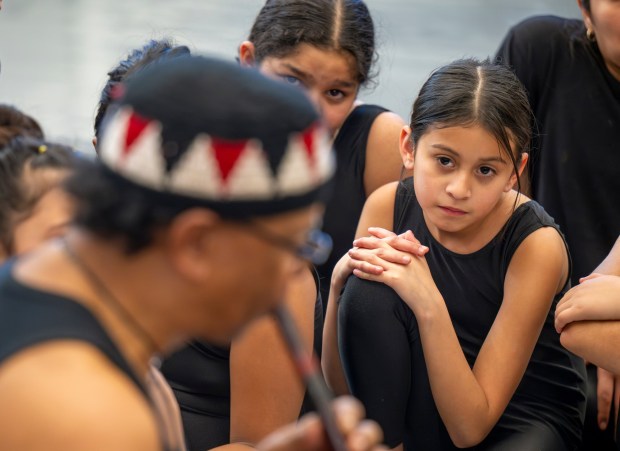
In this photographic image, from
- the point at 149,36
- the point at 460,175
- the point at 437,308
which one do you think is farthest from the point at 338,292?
the point at 149,36

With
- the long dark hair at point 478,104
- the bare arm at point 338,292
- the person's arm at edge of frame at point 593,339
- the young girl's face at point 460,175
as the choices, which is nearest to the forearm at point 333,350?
the bare arm at point 338,292

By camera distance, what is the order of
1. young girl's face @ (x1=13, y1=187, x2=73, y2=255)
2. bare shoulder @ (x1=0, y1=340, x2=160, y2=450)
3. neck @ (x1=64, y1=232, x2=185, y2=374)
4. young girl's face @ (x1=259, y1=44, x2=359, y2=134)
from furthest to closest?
young girl's face @ (x1=259, y1=44, x2=359, y2=134) → young girl's face @ (x1=13, y1=187, x2=73, y2=255) → neck @ (x1=64, y1=232, x2=185, y2=374) → bare shoulder @ (x1=0, y1=340, x2=160, y2=450)

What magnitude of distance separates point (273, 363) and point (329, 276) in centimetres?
67

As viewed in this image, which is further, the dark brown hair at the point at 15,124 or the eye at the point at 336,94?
the eye at the point at 336,94

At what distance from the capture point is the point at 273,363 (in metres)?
1.87

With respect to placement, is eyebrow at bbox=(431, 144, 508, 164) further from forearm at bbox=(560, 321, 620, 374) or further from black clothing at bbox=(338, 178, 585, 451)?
forearm at bbox=(560, 321, 620, 374)

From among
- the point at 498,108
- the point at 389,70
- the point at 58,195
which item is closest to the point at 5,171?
the point at 58,195

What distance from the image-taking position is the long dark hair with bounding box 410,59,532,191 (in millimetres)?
2059

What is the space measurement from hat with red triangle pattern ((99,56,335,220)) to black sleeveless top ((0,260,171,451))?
150 mm

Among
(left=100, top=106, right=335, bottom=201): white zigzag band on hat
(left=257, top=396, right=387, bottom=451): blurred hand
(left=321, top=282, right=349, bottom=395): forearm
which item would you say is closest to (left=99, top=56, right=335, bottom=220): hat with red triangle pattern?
(left=100, top=106, right=335, bottom=201): white zigzag band on hat

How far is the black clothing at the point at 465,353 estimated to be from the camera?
80.1 inches

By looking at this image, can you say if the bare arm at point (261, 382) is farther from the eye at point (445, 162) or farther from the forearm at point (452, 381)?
the eye at point (445, 162)

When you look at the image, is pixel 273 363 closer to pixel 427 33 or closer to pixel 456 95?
pixel 456 95

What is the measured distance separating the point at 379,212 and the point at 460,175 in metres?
0.27
